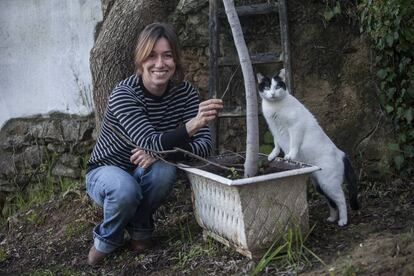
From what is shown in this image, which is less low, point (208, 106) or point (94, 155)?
point (208, 106)

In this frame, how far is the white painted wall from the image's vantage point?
5297mm

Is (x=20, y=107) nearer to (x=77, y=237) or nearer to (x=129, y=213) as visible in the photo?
(x=77, y=237)

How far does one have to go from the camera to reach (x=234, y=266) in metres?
3.05

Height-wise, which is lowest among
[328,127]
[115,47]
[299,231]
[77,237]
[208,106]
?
[77,237]

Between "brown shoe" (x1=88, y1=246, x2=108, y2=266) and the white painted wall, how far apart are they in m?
2.06

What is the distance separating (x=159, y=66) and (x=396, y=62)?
1.69 metres

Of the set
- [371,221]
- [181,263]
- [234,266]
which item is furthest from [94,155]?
[371,221]

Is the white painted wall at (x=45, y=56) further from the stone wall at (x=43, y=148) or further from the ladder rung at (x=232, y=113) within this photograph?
the ladder rung at (x=232, y=113)

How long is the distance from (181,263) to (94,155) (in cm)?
83

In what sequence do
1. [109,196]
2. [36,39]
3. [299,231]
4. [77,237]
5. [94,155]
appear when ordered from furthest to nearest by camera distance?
[36,39] < [77,237] < [94,155] < [109,196] < [299,231]

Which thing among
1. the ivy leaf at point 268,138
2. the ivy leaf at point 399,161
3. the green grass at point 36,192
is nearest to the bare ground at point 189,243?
the ivy leaf at point 399,161

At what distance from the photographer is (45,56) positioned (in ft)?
18.0

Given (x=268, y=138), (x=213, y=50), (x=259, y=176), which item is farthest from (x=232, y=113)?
(x=259, y=176)

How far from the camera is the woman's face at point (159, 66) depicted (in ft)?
11.0
